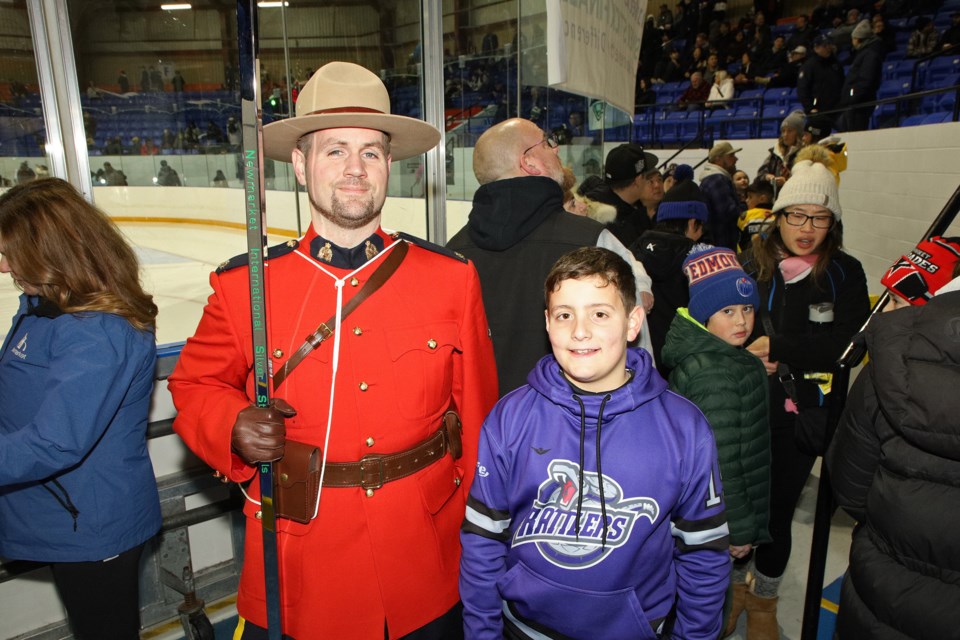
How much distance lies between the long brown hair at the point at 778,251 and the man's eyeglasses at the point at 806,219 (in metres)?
0.03

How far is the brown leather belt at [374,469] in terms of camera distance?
1471 mm

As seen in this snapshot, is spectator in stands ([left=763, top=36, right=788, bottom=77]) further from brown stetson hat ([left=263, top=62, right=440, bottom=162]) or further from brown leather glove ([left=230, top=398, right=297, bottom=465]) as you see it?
brown leather glove ([left=230, top=398, right=297, bottom=465])

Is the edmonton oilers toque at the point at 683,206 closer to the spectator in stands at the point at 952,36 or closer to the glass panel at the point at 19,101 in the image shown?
the glass panel at the point at 19,101

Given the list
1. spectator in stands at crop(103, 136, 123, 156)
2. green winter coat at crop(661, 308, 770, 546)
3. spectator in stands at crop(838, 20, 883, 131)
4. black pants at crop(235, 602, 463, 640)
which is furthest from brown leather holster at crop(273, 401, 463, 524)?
spectator in stands at crop(838, 20, 883, 131)

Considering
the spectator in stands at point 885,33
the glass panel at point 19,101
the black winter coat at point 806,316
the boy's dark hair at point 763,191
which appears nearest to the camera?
the black winter coat at point 806,316

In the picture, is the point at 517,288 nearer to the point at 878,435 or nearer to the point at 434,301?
the point at 434,301

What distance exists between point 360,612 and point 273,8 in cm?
369

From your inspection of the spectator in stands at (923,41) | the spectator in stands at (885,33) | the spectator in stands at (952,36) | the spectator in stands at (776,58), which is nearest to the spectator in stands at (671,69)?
the spectator in stands at (776,58)

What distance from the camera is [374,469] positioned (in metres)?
1.48

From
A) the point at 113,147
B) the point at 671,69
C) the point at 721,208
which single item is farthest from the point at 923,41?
the point at 113,147

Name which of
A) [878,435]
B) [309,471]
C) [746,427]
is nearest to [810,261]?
[746,427]

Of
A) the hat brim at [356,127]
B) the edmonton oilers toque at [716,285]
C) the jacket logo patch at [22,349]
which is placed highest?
the hat brim at [356,127]

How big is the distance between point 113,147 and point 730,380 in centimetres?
363

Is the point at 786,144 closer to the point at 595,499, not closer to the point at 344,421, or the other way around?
the point at 595,499
